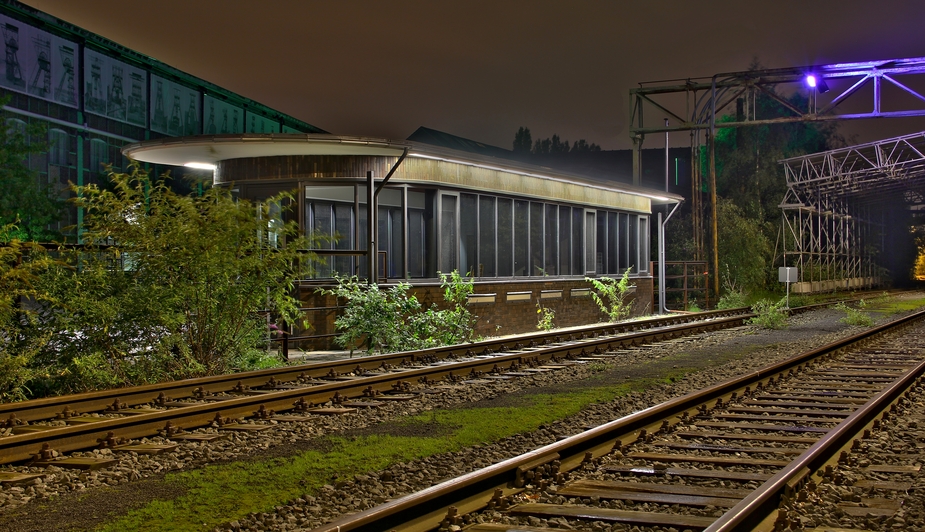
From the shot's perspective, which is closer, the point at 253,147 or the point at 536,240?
the point at 253,147

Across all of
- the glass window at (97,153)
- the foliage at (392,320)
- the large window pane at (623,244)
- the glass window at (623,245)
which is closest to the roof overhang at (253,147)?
the foliage at (392,320)

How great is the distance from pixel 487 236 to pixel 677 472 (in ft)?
41.4

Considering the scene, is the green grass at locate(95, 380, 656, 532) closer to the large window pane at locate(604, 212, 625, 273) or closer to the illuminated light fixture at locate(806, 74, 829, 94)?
the large window pane at locate(604, 212, 625, 273)

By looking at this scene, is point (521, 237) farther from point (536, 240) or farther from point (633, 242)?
point (633, 242)

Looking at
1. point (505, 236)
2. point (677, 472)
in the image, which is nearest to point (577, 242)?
point (505, 236)

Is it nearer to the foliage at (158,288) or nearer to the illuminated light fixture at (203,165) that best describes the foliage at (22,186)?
the illuminated light fixture at (203,165)

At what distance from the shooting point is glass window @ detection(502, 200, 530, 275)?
774 inches

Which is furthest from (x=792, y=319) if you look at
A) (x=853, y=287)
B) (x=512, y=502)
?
(x=853, y=287)

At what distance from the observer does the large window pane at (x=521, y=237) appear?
19672 mm

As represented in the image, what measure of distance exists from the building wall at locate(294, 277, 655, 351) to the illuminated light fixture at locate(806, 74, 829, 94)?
30.7ft

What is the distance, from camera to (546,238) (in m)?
20.9

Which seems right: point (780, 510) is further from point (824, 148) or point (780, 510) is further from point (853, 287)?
point (824, 148)

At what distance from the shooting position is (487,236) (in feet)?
61.3

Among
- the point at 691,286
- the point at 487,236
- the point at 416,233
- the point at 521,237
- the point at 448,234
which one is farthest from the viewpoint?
the point at 691,286
